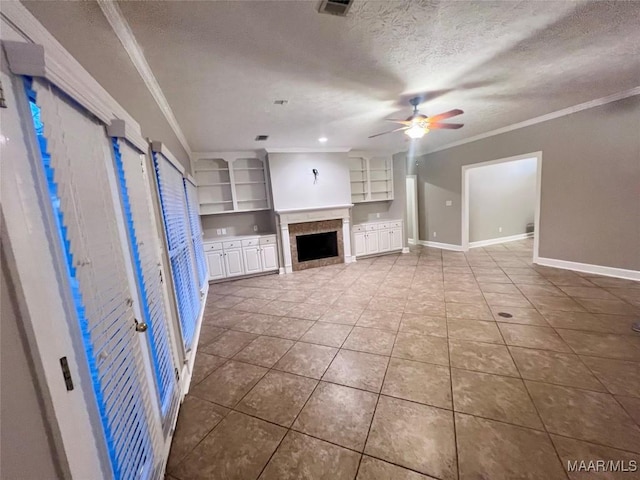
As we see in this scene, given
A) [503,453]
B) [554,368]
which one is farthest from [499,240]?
[503,453]

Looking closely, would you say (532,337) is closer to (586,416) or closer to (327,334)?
(586,416)

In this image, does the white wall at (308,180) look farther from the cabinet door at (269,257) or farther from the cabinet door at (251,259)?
the cabinet door at (251,259)

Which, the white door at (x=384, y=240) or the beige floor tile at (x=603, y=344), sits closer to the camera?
the beige floor tile at (x=603, y=344)

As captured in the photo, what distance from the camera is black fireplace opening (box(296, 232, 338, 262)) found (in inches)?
221

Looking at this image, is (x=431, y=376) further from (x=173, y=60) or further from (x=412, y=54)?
(x=173, y=60)

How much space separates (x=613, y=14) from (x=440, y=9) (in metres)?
1.32

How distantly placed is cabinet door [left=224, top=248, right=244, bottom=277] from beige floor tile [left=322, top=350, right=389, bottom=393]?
3.22 meters

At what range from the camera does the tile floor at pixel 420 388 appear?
1408 millimetres

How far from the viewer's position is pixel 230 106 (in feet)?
9.46

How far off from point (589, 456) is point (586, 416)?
317 mm

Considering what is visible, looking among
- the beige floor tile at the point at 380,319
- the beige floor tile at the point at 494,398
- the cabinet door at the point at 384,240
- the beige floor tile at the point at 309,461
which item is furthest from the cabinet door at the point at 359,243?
the beige floor tile at the point at 309,461

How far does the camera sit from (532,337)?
243 centimetres

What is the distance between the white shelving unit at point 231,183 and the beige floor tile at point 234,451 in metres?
4.18

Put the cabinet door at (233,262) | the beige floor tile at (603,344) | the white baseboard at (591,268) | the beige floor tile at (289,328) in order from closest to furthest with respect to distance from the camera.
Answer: the beige floor tile at (603,344)
the beige floor tile at (289,328)
the white baseboard at (591,268)
the cabinet door at (233,262)
